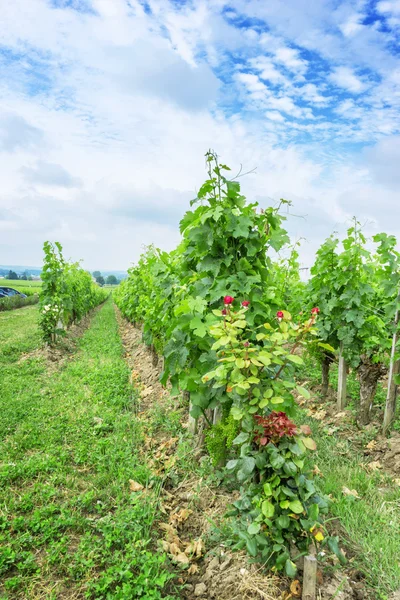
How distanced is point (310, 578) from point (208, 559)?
2.75 feet

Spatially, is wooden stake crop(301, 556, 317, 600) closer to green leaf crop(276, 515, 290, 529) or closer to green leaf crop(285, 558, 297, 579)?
Result: green leaf crop(285, 558, 297, 579)

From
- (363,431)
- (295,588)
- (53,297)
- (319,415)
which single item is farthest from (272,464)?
(53,297)

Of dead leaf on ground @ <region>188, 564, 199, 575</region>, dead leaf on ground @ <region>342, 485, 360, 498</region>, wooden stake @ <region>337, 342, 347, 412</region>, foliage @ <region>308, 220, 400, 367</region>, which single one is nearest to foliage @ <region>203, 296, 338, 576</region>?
dead leaf on ground @ <region>188, 564, 199, 575</region>

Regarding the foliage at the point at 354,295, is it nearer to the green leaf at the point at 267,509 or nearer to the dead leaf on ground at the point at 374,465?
the dead leaf on ground at the point at 374,465

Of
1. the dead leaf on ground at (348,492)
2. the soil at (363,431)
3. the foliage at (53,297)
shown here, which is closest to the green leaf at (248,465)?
the dead leaf on ground at (348,492)

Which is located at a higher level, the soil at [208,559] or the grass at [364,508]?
the grass at [364,508]

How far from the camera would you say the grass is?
263 cm

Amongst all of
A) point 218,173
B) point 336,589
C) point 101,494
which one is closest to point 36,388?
point 101,494

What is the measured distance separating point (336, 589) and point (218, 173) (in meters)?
3.23

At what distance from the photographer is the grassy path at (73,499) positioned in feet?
8.80

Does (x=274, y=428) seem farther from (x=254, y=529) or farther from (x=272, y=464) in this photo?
(x=254, y=529)

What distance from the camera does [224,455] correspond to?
12.4ft

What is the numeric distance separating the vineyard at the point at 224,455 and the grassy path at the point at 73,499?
0.05 feet

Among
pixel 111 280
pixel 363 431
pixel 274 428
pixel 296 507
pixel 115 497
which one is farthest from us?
pixel 111 280
